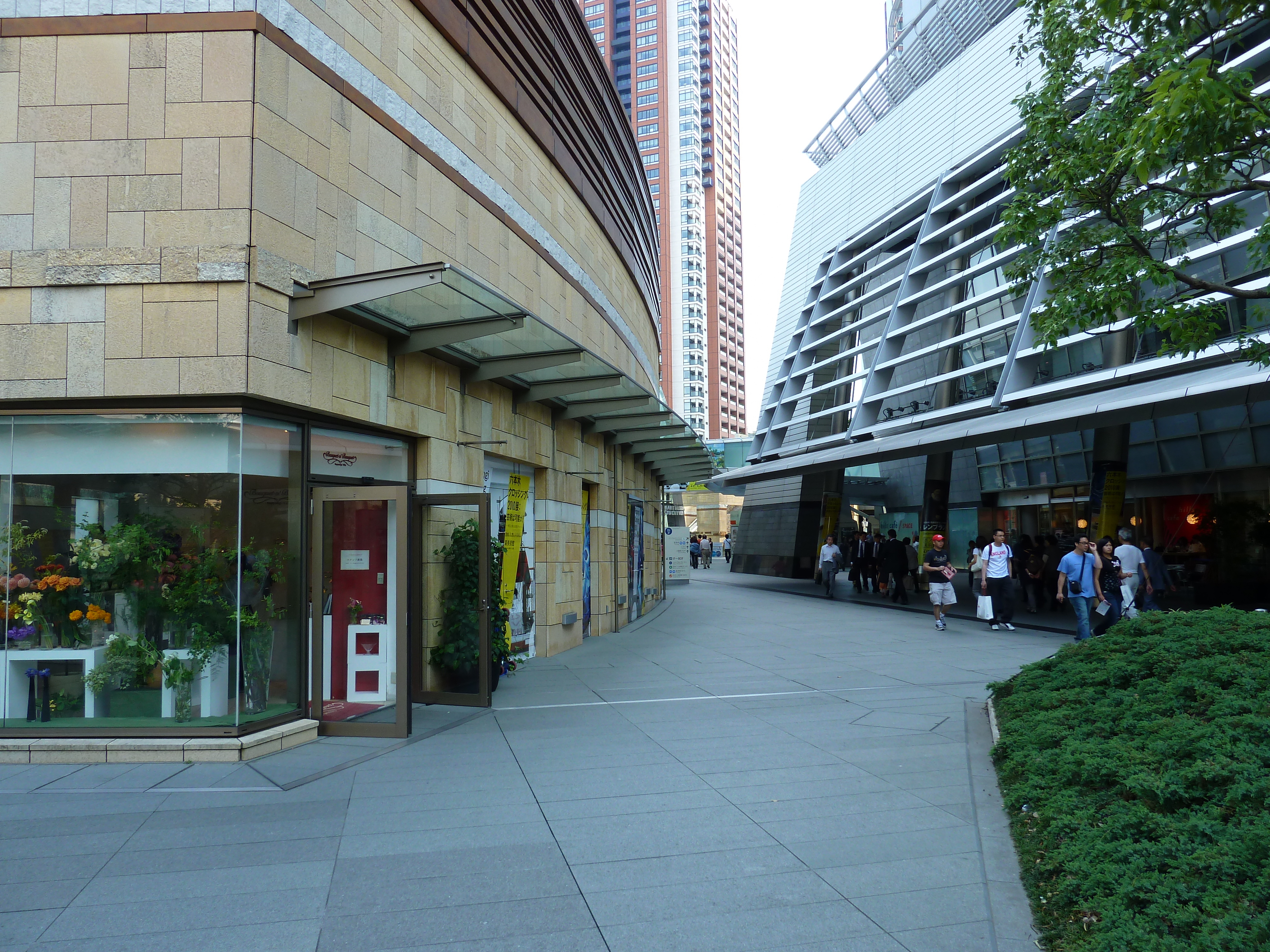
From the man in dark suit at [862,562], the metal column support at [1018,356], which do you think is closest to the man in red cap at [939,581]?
the metal column support at [1018,356]

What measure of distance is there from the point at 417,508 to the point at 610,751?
3602 mm

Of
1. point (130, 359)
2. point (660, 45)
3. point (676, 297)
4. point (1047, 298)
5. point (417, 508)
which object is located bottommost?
point (417, 508)

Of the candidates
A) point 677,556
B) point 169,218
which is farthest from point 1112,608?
point 677,556

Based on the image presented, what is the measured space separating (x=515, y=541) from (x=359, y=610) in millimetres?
3976

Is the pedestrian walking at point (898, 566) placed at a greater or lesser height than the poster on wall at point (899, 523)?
lesser

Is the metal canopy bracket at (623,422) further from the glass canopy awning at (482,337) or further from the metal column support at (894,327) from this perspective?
the metal column support at (894,327)

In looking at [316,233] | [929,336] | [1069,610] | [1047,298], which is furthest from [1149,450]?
[316,233]

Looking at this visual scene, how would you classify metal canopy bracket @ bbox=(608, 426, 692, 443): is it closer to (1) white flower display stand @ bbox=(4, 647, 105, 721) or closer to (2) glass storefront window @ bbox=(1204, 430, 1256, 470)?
(1) white flower display stand @ bbox=(4, 647, 105, 721)

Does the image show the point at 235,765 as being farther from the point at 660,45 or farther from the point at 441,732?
the point at 660,45

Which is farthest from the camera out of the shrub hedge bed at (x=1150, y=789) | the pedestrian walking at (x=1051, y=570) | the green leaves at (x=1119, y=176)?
the pedestrian walking at (x=1051, y=570)

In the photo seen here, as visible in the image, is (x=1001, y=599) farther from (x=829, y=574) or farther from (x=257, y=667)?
(x=257, y=667)

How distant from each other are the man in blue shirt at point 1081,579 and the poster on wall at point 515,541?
7596 millimetres

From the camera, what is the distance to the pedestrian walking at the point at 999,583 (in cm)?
1645

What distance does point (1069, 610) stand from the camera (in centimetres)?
1958
